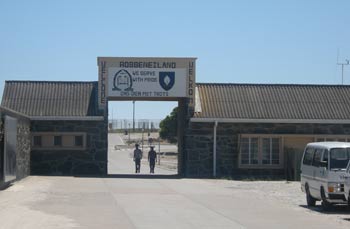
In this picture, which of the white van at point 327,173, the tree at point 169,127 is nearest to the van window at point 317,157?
the white van at point 327,173

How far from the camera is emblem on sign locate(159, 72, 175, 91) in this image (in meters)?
37.3

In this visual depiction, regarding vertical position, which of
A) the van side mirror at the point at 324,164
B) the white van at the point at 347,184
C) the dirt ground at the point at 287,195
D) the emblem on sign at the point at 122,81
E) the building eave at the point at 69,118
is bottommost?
the dirt ground at the point at 287,195

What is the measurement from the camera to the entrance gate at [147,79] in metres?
36.9

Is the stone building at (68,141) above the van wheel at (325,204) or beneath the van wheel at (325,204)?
above

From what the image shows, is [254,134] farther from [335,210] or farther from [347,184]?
[347,184]

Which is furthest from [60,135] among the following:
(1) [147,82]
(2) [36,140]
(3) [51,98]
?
(1) [147,82]

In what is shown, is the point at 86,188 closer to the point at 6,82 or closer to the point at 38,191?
the point at 38,191

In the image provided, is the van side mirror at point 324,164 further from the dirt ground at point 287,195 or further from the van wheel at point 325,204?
the dirt ground at point 287,195

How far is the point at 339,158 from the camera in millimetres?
20125

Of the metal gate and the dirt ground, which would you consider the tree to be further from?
the metal gate

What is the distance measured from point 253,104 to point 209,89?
266cm

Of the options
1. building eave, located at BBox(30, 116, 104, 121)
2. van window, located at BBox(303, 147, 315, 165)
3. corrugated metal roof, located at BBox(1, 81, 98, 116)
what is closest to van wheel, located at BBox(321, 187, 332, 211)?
van window, located at BBox(303, 147, 315, 165)

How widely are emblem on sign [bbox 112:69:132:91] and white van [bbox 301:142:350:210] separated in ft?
54.5

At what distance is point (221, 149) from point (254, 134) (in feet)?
6.19
